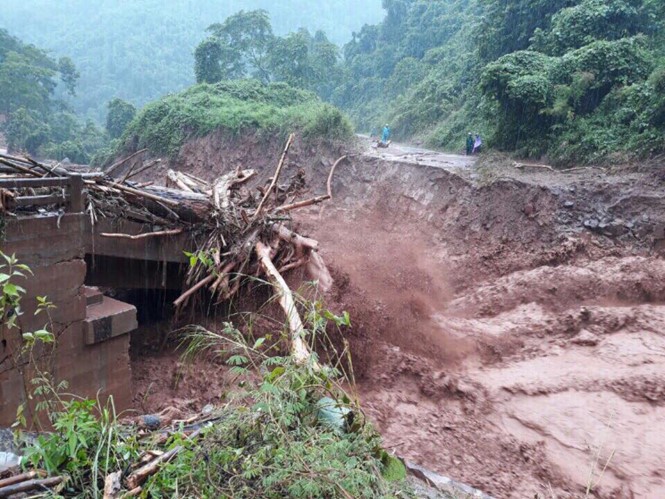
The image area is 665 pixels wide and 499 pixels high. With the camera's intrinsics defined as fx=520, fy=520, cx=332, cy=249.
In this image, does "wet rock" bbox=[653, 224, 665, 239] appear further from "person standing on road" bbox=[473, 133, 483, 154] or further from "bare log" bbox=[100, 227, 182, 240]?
"bare log" bbox=[100, 227, 182, 240]

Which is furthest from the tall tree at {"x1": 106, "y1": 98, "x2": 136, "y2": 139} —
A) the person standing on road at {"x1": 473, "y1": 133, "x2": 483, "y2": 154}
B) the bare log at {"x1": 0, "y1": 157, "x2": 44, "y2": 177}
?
the bare log at {"x1": 0, "y1": 157, "x2": 44, "y2": 177}

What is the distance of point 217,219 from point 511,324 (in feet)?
19.2

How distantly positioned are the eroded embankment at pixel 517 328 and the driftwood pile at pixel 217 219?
175 cm

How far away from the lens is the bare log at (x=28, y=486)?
2.58 meters

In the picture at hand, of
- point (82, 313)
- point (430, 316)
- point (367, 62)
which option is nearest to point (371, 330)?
point (430, 316)

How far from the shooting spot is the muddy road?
6332 mm

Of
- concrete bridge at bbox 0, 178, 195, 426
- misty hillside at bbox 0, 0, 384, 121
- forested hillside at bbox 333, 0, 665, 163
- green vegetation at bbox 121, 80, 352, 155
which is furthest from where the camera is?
misty hillside at bbox 0, 0, 384, 121

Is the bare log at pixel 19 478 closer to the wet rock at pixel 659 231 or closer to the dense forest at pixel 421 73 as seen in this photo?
the wet rock at pixel 659 231

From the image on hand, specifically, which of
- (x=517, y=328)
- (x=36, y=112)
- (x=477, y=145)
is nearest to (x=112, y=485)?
(x=517, y=328)

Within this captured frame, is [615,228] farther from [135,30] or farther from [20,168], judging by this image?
[135,30]

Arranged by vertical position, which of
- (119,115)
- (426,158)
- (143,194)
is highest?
(119,115)

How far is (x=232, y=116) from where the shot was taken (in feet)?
79.6

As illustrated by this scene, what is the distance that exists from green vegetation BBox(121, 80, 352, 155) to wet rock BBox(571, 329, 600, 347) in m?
13.9

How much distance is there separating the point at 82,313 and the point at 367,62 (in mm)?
40186
